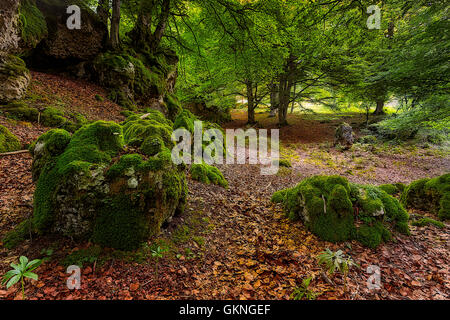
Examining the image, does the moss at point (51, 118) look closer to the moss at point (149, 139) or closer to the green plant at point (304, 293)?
the moss at point (149, 139)

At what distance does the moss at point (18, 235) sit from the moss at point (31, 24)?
287 inches

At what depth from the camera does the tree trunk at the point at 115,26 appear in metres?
8.70

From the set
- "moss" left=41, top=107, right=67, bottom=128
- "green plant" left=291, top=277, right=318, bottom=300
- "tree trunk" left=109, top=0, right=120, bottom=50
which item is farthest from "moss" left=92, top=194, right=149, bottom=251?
"tree trunk" left=109, top=0, right=120, bottom=50

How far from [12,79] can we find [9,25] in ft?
5.59

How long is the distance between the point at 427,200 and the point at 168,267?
6634mm

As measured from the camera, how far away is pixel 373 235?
3.70 metres

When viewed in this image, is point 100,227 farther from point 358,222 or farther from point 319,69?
point 319,69

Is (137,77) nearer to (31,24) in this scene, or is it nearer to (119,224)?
(31,24)

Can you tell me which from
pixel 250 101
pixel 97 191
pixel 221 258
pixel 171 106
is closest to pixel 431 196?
pixel 221 258

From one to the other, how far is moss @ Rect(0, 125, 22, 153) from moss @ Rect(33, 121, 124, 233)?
2711 mm

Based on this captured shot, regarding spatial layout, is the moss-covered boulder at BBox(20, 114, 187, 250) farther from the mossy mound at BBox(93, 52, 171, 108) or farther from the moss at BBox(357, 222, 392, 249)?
the mossy mound at BBox(93, 52, 171, 108)

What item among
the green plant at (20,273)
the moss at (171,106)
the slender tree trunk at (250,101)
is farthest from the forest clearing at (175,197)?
the slender tree trunk at (250,101)

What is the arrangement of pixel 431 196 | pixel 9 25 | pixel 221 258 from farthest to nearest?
pixel 9 25 < pixel 431 196 < pixel 221 258

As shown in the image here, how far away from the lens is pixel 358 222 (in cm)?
392
